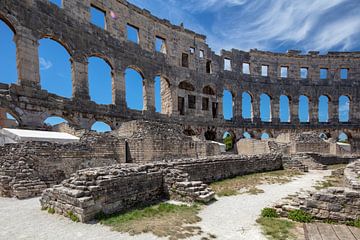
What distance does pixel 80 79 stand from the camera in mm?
19031

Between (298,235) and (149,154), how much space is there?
1056 cm

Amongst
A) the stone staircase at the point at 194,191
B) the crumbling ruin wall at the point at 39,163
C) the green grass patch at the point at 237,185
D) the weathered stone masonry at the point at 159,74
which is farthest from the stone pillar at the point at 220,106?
the stone staircase at the point at 194,191

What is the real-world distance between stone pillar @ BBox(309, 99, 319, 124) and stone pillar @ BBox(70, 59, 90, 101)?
32.0 metres

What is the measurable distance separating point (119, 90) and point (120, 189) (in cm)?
1665

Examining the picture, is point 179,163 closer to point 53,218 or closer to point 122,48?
point 53,218

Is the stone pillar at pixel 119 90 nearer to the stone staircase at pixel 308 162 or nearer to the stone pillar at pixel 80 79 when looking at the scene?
the stone pillar at pixel 80 79

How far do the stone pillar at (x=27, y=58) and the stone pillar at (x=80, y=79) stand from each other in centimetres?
283

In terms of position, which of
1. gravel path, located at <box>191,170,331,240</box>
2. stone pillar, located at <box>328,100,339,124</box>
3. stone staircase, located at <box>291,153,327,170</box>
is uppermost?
stone pillar, located at <box>328,100,339,124</box>

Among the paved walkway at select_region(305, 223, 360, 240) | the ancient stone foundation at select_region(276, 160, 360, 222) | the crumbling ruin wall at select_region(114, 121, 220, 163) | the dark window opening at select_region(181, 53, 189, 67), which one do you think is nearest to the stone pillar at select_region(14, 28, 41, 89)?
the crumbling ruin wall at select_region(114, 121, 220, 163)

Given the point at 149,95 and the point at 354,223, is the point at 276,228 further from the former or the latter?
the point at 149,95

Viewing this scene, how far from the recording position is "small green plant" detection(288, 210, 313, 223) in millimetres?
5726

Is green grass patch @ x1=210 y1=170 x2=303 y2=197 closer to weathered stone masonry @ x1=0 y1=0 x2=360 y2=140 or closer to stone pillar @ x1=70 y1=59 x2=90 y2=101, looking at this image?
weathered stone masonry @ x1=0 y1=0 x2=360 y2=140

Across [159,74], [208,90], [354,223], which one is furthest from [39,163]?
[208,90]

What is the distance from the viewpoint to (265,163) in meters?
15.2
